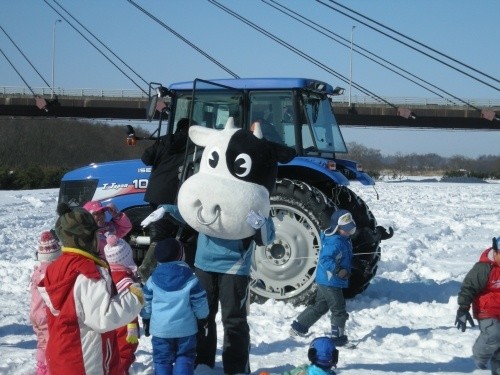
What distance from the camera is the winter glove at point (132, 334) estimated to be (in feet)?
15.5

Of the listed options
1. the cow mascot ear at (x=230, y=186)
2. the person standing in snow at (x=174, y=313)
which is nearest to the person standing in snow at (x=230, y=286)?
the cow mascot ear at (x=230, y=186)

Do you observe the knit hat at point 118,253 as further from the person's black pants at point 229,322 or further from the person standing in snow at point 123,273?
the person's black pants at point 229,322

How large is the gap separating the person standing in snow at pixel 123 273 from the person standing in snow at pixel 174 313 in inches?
6.8

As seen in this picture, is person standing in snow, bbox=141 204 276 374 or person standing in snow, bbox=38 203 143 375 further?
person standing in snow, bbox=141 204 276 374

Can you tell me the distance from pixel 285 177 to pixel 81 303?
4435 mm

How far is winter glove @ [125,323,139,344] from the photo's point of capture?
4730 millimetres

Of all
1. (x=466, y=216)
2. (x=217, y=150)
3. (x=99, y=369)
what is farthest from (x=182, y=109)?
(x=466, y=216)

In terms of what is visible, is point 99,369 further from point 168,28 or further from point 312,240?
point 168,28

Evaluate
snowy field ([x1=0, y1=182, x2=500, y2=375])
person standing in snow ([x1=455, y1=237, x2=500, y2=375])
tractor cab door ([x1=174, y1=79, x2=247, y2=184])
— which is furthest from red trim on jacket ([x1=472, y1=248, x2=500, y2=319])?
tractor cab door ([x1=174, y1=79, x2=247, y2=184])

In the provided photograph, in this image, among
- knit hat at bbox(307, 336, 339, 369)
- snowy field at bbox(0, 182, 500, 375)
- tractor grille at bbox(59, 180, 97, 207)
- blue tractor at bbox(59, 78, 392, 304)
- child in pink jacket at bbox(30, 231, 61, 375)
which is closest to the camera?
knit hat at bbox(307, 336, 339, 369)

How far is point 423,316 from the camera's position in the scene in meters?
7.61

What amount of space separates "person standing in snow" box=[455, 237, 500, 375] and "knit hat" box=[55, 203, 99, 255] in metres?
2.78

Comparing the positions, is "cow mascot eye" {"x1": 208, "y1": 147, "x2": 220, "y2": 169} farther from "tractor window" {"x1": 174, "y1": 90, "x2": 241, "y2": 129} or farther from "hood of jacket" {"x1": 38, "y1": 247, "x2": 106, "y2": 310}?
"tractor window" {"x1": 174, "y1": 90, "x2": 241, "y2": 129}

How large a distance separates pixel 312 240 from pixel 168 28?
34.6 ft
